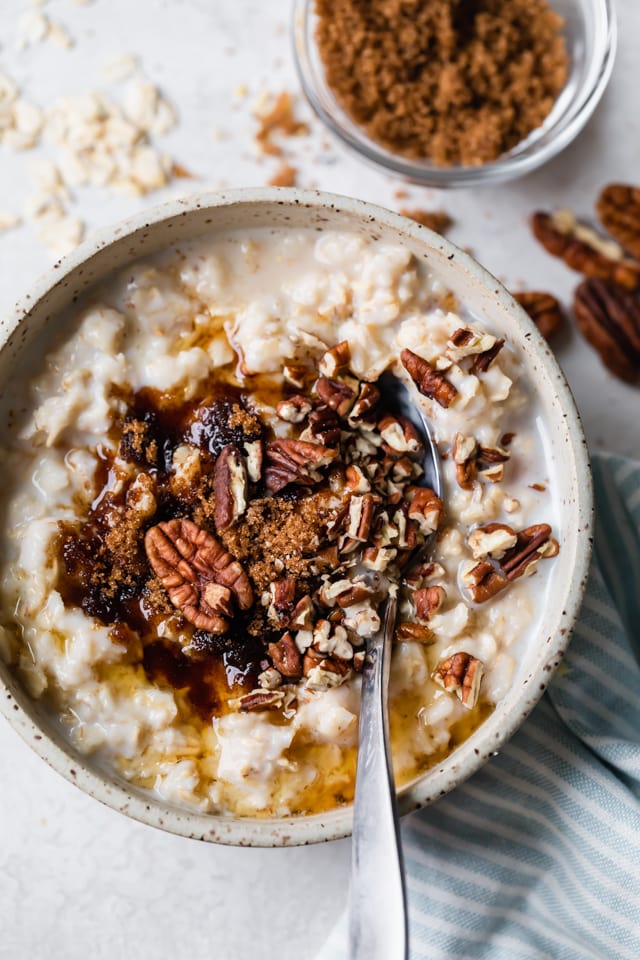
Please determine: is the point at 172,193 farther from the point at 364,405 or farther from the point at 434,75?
the point at 364,405

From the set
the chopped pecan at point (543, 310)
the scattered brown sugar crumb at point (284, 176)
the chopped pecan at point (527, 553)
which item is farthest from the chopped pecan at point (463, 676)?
the scattered brown sugar crumb at point (284, 176)

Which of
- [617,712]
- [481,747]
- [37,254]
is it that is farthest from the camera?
[37,254]

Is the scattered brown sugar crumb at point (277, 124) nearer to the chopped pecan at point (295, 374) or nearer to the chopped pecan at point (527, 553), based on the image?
the chopped pecan at point (295, 374)

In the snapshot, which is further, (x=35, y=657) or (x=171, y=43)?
(x=171, y=43)

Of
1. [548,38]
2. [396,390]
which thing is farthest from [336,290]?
[548,38]

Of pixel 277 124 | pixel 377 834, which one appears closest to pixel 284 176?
pixel 277 124

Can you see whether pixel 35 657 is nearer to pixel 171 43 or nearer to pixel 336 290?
pixel 336 290
